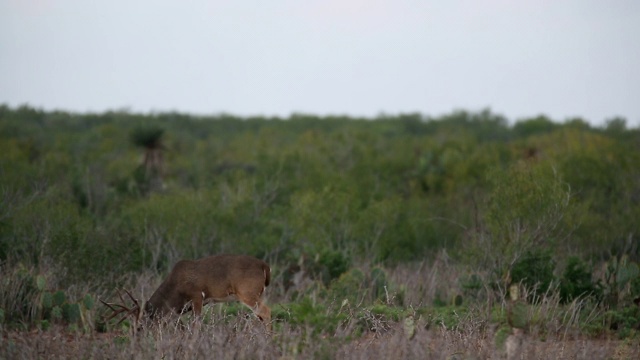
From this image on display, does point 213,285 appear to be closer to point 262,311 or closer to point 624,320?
point 262,311

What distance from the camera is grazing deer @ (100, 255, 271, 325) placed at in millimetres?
9992

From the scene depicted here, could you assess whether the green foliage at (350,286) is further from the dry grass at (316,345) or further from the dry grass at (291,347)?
the dry grass at (291,347)

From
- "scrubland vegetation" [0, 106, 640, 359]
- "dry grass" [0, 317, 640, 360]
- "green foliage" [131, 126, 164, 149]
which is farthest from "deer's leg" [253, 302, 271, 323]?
"green foliage" [131, 126, 164, 149]

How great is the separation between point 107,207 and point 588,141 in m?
20.1

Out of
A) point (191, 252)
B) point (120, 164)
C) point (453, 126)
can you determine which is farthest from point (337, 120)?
point (191, 252)

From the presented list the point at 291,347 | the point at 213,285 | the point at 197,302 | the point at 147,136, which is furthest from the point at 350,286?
the point at 147,136

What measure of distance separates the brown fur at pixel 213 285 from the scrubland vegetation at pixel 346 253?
32cm

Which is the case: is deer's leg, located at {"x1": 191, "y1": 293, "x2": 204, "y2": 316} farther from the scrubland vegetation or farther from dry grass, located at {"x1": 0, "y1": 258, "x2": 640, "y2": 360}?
dry grass, located at {"x1": 0, "y1": 258, "x2": 640, "y2": 360}

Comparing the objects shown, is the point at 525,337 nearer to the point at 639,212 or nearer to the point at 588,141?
the point at 639,212

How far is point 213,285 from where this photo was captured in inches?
400

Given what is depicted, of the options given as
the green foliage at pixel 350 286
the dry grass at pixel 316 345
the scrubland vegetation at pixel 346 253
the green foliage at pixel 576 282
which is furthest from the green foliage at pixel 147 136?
the dry grass at pixel 316 345

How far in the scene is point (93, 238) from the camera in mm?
14352

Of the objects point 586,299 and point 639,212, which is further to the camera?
point 639,212

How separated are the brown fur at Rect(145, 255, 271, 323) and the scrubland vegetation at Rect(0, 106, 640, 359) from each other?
12.8 inches
